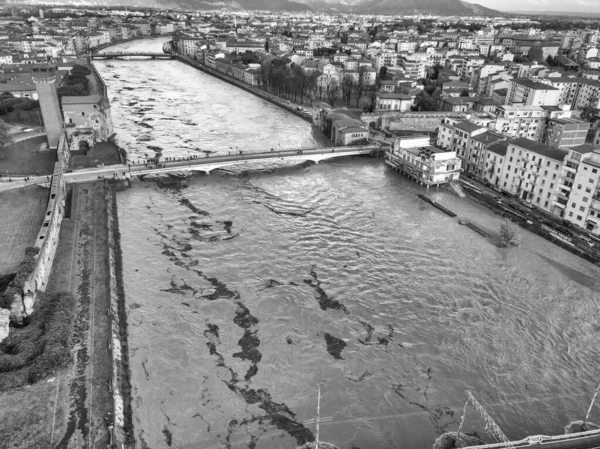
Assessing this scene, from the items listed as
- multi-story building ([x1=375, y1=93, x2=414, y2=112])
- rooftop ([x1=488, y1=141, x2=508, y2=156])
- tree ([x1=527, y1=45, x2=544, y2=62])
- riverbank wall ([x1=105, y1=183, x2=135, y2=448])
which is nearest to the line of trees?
multi-story building ([x1=375, y1=93, x2=414, y2=112])

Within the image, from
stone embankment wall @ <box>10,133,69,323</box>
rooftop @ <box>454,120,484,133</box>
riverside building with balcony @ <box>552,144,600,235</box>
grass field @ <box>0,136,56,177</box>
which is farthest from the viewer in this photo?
rooftop @ <box>454,120,484,133</box>

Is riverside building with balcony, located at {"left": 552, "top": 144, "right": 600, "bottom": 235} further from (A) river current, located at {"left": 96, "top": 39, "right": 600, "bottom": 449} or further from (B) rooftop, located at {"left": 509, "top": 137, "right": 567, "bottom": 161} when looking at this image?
(A) river current, located at {"left": 96, "top": 39, "right": 600, "bottom": 449}

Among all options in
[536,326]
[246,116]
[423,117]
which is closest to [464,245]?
[536,326]

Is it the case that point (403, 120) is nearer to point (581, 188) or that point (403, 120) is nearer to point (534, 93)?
point (534, 93)

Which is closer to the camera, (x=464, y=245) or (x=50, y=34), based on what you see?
(x=464, y=245)

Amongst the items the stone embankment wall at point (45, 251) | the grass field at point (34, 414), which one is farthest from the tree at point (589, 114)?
the grass field at point (34, 414)

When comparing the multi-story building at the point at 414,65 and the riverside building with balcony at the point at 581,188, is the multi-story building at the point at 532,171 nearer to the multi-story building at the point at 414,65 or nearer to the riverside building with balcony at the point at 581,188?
the riverside building with balcony at the point at 581,188

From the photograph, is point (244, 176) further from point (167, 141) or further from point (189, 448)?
point (189, 448)
